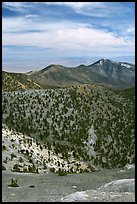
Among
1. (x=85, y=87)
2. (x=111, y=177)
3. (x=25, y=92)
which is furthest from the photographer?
(x=85, y=87)

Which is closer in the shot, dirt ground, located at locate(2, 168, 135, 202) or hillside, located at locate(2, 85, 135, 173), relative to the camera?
dirt ground, located at locate(2, 168, 135, 202)

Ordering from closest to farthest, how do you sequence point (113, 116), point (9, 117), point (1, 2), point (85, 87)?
point (1, 2), point (9, 117), point (113, 116), point (85, 87)

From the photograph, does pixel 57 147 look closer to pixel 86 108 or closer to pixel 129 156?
pixel 129 156

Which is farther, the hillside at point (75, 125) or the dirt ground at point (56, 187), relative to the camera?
the hillside at point (75, 125)

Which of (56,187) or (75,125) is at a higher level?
(75,125)

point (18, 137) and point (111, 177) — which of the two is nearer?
point (111, 177)

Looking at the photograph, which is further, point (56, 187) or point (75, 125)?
point (75, 125)

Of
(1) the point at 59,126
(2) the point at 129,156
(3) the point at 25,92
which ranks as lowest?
(2) the point at 129,156

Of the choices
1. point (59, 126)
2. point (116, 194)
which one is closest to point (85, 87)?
point (59, 126)
